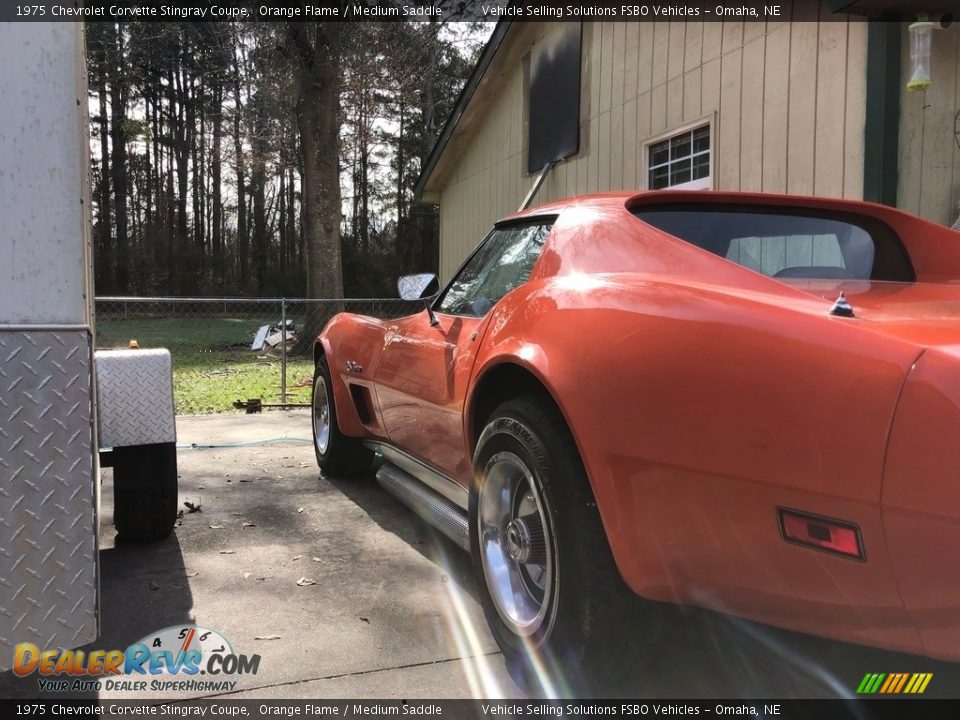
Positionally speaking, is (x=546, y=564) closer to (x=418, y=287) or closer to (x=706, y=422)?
(x=706, y=422)

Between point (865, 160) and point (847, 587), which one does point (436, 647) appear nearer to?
point (847, 587)

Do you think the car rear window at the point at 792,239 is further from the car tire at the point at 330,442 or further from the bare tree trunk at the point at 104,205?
the bare tree trunk at the point at 104,205

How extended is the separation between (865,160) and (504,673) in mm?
4544

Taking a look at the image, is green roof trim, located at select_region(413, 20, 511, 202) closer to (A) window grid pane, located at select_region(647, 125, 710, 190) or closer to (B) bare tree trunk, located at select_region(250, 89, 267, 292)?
(A) window grid pane, located at select_region(647, 125, 710, 190)

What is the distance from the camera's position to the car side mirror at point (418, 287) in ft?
12.1

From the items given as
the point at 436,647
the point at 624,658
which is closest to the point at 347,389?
the point at 436,647

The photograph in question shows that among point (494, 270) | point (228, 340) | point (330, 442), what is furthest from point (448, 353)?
point (228, 340)

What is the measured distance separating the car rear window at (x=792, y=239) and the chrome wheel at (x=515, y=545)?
96cm

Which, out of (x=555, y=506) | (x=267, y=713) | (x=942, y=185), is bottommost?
(x=267, y=713)

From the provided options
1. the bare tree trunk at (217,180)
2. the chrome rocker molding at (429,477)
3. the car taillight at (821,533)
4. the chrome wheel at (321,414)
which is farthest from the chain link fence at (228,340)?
the bare tree trunk at (217,180)

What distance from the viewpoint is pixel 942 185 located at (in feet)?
16.5

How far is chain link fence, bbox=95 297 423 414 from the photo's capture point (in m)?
8.70

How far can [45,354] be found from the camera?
1.82 m

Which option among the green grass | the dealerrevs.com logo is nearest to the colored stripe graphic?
the dealerrevs.com logo
